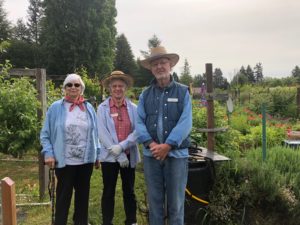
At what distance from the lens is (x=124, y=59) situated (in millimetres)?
52125

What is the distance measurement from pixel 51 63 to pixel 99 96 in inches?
951

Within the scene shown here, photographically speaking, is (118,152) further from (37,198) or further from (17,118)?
(37,198)

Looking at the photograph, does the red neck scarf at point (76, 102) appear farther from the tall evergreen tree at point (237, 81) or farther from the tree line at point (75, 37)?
the tree line at point (75, 37)

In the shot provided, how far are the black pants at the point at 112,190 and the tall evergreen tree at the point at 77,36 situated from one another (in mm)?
33399

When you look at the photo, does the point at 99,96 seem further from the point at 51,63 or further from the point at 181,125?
the point at 51,63

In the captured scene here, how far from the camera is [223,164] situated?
4.54 meters

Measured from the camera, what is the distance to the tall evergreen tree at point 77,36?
36969 millimetres

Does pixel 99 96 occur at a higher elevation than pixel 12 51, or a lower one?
lower

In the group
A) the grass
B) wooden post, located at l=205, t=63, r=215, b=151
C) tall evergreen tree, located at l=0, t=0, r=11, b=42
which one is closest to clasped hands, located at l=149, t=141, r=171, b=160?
the grass

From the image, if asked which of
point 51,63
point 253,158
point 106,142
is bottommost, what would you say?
→ point 253,158

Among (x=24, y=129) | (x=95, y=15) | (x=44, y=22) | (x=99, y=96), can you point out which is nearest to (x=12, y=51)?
(x=44, y=22)

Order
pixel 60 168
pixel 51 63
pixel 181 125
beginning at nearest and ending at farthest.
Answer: pixel 181 125 → pixel 60 168 → pixel 51 63

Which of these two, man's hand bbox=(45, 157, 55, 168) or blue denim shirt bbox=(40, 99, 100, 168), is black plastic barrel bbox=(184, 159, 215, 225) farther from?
man's hand bbox=(45, 157, 55, 168)

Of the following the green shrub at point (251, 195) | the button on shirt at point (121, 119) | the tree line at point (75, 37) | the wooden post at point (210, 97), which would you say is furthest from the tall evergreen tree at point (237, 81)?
the button on shirt at point (121, 119)
